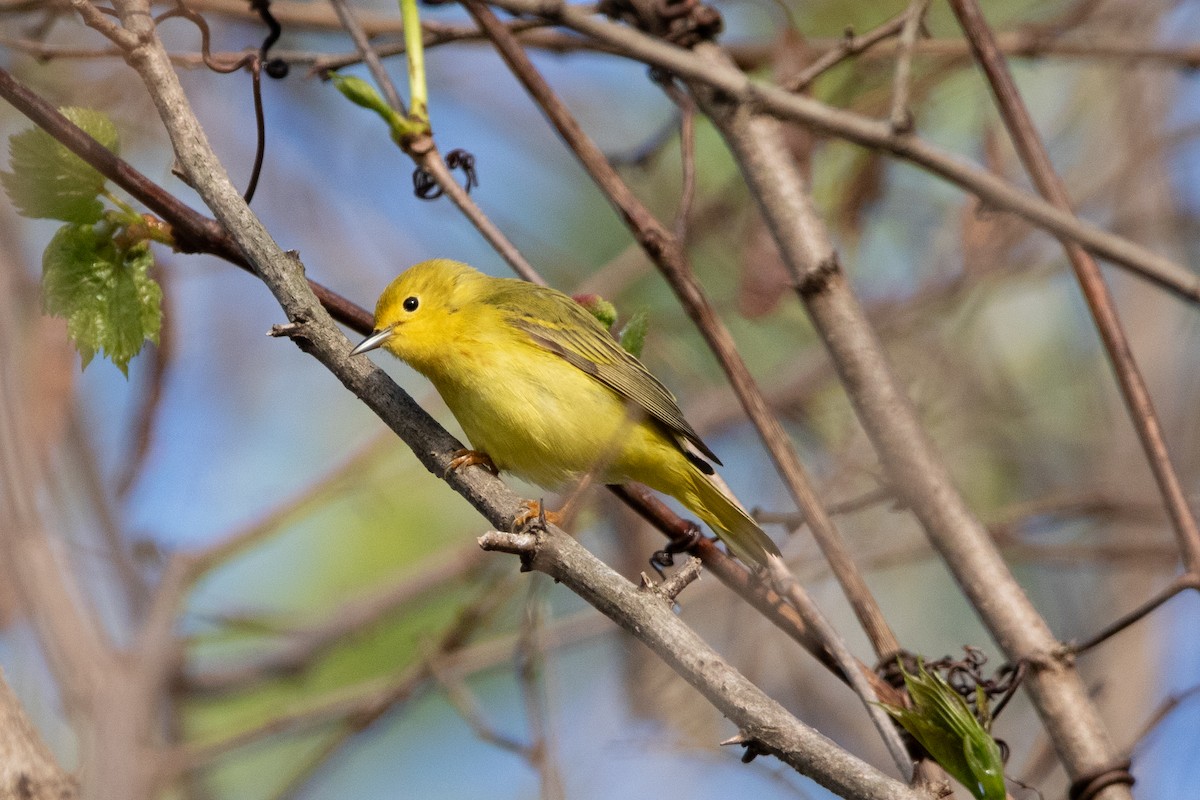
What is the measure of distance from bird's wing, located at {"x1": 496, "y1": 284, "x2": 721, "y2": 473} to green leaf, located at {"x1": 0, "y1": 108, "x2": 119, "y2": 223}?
5.40 ft

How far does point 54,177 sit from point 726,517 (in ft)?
6.69

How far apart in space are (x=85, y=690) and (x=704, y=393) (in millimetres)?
3111

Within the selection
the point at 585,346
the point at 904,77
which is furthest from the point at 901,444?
the point at 585,346

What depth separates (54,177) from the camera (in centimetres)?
234

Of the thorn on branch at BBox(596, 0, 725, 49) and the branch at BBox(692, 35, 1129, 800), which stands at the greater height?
the thorn on branch at BBox(596, 0, 725, 49)

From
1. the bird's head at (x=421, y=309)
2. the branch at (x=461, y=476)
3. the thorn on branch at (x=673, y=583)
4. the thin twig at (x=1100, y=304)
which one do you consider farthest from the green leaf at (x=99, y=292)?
the thin twig at (x=1100, y=304)

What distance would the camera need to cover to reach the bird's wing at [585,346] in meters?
3.80

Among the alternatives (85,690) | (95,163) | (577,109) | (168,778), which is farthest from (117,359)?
(577,109)

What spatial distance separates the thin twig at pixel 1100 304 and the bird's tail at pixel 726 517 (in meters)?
0.96

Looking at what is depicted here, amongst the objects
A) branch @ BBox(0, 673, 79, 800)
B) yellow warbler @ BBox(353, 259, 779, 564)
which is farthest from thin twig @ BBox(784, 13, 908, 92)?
branch @ BBox(0, 673, 79, 800)

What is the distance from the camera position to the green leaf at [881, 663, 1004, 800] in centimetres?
199

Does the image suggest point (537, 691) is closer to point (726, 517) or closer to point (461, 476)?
point (726, 517)

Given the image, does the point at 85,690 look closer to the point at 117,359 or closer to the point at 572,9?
the point at 117,359

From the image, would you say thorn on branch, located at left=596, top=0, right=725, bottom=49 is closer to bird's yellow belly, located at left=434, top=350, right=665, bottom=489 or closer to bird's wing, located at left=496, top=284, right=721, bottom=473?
bird's wing, located at left=496, top=284, right=721, bottom=473
